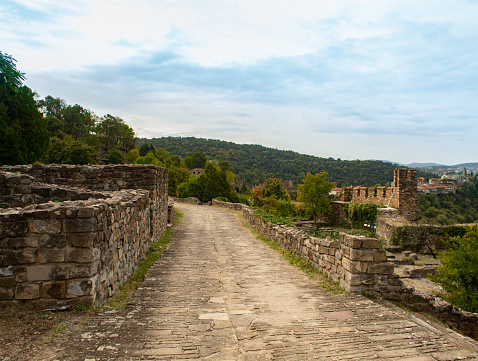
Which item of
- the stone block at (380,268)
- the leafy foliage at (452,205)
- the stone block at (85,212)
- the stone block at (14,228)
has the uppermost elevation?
the stone block at (85,212)

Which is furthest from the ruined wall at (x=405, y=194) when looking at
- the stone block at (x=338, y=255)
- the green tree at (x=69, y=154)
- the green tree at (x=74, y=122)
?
the green tree at (x=74, y=122)

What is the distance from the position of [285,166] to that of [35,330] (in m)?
108

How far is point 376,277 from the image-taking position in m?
6.03

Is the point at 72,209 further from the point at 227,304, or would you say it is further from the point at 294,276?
the point at 294,276

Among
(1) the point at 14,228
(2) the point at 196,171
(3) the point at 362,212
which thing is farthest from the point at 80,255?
(2) the point at 196,171

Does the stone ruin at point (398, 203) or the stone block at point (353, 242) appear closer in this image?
the stone block at point (353, 242)

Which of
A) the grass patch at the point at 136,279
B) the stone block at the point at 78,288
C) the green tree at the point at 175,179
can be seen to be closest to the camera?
the stone block at the point at 78,288

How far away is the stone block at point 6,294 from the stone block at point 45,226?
2.58 feet

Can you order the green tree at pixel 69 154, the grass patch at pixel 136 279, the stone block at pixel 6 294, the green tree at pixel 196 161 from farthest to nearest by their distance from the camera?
the green tree at pixel 196 161 → the green tree at pixel 69 154 → the grass patch at pixel 136 279 → the stone block at pixel 6 294

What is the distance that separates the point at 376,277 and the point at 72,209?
537 centimetres

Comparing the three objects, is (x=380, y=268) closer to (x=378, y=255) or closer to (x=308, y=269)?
(x=378, y=255)

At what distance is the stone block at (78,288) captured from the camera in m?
4.23

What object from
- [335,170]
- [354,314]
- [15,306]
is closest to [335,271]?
[354,314]

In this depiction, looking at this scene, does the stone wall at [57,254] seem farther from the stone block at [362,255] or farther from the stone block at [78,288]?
the stone block at [362,255]
